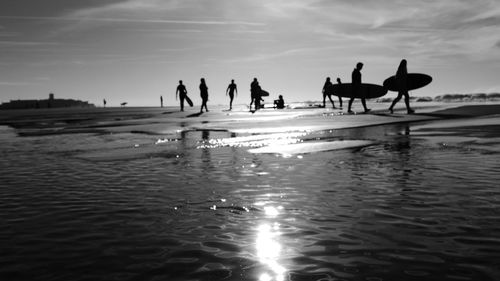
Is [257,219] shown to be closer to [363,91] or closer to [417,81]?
[363,91]

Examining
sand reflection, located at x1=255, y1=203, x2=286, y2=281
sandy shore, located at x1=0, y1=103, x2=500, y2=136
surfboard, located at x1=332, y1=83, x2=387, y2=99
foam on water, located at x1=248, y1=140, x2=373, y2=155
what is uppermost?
surfboard, located at x1=332, y1=83, x2=387, y2=99

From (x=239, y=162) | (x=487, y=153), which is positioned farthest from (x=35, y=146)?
(x=487, y=153)

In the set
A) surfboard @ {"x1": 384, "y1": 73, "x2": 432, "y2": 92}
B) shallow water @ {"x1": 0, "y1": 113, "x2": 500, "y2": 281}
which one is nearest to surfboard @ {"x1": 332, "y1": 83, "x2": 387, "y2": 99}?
surfboard @ {"x1": 384, "y1": 73, "x2": 432, "y2": 92}

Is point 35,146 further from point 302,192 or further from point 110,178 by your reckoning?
point 302,192

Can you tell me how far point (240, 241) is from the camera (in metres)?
3.06

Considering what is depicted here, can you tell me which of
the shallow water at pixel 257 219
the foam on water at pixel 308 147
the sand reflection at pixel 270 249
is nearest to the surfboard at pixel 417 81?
the foam on water at pixel 308 147

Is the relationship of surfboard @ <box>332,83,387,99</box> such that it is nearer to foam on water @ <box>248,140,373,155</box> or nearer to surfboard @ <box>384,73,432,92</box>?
surfboard @ <box>384,73,432,92</box>

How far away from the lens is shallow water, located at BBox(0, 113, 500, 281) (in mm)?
2586

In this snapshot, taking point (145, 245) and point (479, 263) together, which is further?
point (145, 245)

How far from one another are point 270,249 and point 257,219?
739 millimetres

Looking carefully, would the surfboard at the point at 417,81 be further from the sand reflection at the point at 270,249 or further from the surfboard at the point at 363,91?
the sand reflection at the point at 270,249

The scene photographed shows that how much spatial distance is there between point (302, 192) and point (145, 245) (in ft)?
6.66

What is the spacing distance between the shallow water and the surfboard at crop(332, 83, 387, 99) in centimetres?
1636

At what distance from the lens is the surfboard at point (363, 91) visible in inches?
897
